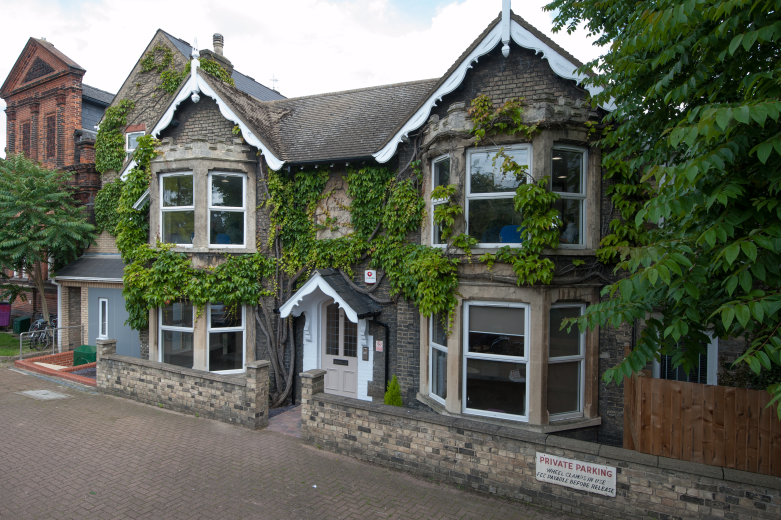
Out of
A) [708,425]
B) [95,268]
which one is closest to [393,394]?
[708,425]

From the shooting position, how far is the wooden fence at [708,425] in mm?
5043

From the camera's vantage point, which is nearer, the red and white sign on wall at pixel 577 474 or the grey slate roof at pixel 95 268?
the red and white sign on wall at pixel 577 474

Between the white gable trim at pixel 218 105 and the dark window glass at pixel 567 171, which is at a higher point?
the white gable trim at pixel 218 105

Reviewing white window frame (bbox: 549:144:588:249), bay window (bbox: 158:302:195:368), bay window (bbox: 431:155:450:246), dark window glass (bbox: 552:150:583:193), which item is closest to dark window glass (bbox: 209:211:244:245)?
bay window (bbox: 158:302:195:368)

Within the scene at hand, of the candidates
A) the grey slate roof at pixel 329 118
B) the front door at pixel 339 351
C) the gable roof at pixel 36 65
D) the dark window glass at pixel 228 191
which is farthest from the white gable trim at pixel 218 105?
the gable roof at pixel 36 65

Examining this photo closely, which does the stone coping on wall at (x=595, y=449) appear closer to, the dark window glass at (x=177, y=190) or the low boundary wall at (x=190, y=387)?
the low boundary wall at (x=190, y=387)

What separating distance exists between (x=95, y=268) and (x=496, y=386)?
42.8ft

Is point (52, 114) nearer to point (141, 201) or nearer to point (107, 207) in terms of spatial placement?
point (107, 207)

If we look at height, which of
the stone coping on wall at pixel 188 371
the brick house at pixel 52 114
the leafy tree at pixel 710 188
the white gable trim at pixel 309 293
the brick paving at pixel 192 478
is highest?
the brick house at pixel 52 114

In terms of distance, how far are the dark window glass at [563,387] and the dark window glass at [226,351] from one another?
6.89 meters

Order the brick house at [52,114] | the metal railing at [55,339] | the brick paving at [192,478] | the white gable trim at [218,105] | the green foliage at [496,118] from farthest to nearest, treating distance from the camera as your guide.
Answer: the brick house at [52,114], the metal railing at [55,339], the white gable trim at [218,105], the green foliage at [496,118], the brick paving at [192,478]

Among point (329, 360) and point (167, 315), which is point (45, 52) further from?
point (329, 360)

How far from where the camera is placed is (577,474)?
18.1 ft

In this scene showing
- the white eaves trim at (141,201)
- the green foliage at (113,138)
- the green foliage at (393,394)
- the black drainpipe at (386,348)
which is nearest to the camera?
the green foliage at (393,394)
